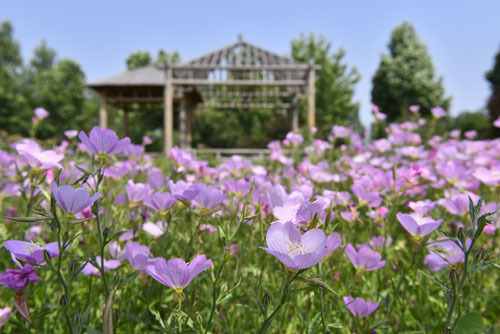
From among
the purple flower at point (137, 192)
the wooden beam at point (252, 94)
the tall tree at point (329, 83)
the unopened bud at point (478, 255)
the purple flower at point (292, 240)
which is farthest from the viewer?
the tall tree at point (329, 83)

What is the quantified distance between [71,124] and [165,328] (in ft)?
103

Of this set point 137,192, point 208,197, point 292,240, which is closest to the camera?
point 292,240

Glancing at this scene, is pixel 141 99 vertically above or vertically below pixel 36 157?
above

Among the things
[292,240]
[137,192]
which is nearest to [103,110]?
[137,192]

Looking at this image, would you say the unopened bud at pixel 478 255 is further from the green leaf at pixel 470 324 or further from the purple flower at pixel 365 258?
the purple flower at pixel 365 258

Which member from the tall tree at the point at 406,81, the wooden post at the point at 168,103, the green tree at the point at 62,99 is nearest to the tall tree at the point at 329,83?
the tall tree at the point at 406,81

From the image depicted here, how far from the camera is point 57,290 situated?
1.42 meters

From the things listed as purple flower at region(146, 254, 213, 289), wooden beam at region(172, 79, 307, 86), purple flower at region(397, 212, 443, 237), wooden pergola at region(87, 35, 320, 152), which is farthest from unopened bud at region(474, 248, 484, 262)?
wooden beam at region(172, 79, 307, 86)

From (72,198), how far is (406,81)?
91.5ft

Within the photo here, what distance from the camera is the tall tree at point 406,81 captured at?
2536cm

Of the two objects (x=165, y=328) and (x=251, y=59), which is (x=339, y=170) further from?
(x=251, y=59)

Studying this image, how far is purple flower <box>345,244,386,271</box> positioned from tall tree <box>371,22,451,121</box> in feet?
85.2

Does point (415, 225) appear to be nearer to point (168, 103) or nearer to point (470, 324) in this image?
point (470, 324)

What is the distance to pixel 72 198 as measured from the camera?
0.74 m
